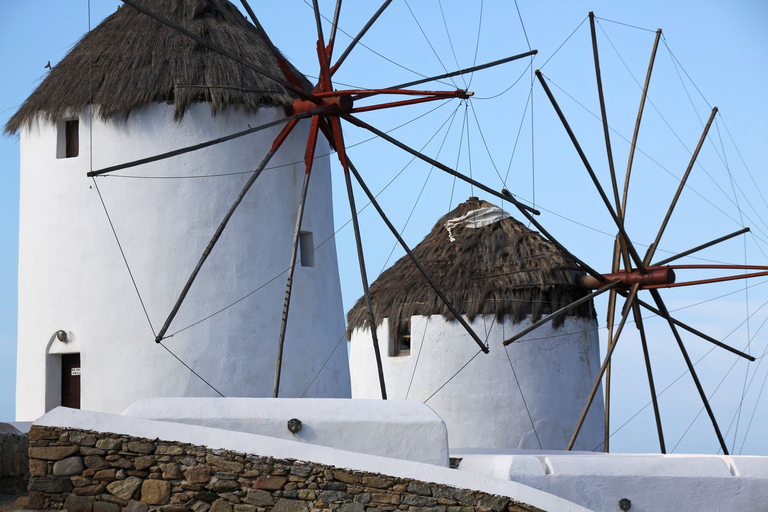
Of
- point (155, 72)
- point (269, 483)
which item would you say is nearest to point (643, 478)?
point (269, 483)

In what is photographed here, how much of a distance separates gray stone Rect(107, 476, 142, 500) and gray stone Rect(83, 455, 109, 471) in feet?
0.51

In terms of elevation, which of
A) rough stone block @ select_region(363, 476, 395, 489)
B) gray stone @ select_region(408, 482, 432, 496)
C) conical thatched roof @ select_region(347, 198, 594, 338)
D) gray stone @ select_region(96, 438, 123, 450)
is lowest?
gray stone @ select_region(408, 482, 432, 496)

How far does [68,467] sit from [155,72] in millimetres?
5299

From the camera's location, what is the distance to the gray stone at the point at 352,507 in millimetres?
7836

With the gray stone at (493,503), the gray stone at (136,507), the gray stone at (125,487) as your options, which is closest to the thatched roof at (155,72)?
the gray stone at (125,487)

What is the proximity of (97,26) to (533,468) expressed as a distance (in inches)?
309

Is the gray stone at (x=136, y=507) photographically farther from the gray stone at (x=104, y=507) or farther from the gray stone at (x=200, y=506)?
the gray stone at (x=200, y=506)

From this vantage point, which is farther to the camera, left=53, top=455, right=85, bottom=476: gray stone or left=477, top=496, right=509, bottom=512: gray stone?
left=477, top=496, right=509, bottom=512: gray stone

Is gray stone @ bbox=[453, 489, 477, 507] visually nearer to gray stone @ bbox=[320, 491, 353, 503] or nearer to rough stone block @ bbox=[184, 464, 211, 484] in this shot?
gray stone @ bbox=[320, 491, 353, 503]

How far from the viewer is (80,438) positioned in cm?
767

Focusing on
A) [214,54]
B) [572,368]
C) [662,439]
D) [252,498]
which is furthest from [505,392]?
[252,498]

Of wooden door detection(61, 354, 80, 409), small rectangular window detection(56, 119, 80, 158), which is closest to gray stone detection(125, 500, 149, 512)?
wooden door detection(61, 354, 80, 409)

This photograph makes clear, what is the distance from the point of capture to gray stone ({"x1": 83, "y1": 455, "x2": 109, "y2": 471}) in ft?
25.2

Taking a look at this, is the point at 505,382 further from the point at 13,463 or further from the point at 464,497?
the point at 13,463
